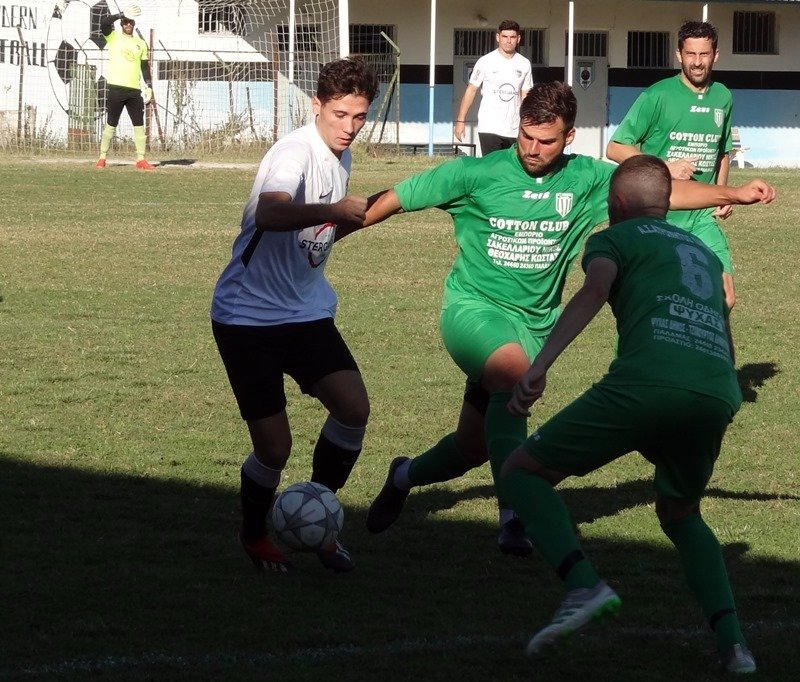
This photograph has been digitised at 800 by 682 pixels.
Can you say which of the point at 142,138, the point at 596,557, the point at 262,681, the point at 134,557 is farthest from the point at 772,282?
the point at 142,138

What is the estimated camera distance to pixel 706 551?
13.9ft

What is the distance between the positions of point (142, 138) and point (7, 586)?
1835 centimetres

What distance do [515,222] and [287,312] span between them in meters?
0.97

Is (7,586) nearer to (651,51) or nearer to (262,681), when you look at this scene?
(262,681)

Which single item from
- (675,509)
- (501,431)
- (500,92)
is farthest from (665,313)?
(500,92)

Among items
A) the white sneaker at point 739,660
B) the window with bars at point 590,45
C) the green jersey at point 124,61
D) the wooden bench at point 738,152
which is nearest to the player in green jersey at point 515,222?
the white sneaker at point 739,660

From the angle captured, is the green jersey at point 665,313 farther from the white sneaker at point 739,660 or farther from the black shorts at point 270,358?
the black shorts at point 270,358

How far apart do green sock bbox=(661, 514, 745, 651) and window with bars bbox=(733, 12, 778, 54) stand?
99.5ft

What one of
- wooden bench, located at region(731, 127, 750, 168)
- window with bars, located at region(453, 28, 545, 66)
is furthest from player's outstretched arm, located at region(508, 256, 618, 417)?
window with bars, located at region(453, 28, 545, 66)

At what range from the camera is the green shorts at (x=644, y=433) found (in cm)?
397

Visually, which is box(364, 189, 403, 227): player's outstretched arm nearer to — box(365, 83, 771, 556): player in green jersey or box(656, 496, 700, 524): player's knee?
box(365, 83, 771, 556): player in green jersey

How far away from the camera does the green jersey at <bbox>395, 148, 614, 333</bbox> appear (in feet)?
17.6

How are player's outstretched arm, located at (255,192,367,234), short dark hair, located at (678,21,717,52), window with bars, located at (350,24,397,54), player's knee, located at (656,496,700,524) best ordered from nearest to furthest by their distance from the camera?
player's knee, located at (656,496,700,524), player's outstretched arm, located at (255,192,367,234), short dark hair, located at (678,21,717,52), window with bars, located at (350,24,397,54)

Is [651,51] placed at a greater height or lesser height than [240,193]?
greater
